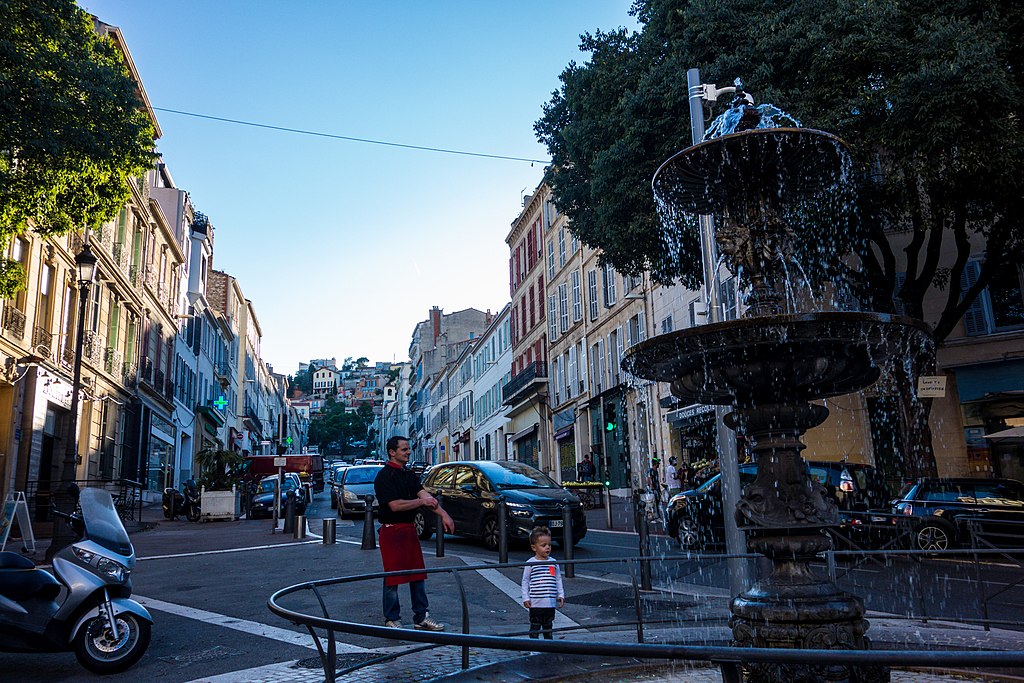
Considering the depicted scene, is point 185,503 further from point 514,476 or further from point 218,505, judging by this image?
point 514,476

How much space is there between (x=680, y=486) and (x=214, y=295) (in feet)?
141

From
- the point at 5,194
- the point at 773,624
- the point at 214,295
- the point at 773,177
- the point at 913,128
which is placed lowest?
the point at 773,624

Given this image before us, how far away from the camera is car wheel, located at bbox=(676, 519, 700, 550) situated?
1456cm

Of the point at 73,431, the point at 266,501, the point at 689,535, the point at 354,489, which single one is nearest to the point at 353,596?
the point at 689,535

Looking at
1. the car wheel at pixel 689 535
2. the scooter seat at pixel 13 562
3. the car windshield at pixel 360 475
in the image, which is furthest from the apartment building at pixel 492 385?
the scooter seat at pixel 13 562

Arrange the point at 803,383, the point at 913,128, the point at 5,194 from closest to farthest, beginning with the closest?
the point at 803,383
the point at 5,194
the point at 913,128

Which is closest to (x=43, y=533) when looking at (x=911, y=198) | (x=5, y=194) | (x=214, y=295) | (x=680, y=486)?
(x=5, y=194)

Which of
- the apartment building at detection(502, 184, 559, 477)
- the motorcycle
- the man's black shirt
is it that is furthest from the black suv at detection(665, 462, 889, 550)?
the apartment building at detection(502, 184, 559, 477)

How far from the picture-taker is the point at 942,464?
21172mm

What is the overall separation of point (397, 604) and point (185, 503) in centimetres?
2155

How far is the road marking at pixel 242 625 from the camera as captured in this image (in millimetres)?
6832

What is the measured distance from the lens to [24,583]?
18.9 feet

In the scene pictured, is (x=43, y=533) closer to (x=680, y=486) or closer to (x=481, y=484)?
(x=481, y=484)

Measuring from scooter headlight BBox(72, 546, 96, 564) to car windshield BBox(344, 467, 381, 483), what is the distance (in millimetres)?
17525
